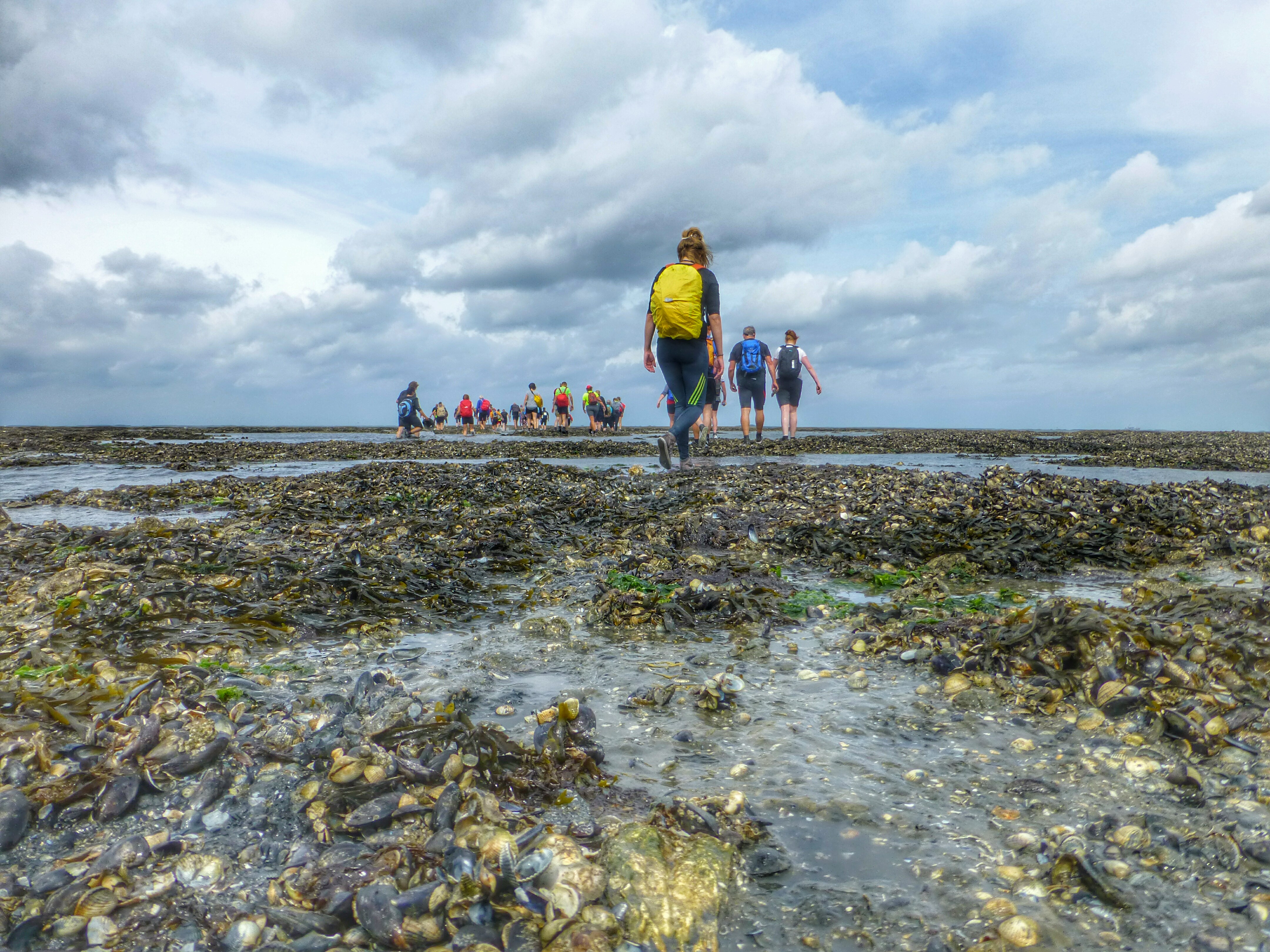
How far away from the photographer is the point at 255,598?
16.9ft

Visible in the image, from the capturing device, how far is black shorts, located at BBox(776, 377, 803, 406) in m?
19.2

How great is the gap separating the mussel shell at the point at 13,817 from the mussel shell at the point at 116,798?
0.56 feet

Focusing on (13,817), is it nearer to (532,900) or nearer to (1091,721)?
(532,900)

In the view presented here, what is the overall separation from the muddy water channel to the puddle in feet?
10.3

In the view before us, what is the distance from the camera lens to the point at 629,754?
2854 mm

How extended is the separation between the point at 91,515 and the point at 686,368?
839cm

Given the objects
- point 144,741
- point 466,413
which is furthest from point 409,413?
point 144,741

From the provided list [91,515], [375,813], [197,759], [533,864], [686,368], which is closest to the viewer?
[533,864]

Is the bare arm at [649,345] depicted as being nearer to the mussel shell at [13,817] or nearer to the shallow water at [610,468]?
the shallow water at [610,468]

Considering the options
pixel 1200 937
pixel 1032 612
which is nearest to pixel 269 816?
pixel 1200 937

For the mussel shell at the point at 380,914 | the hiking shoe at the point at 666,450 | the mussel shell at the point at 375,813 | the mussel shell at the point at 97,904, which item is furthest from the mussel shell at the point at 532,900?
the hiking shoe at the point at 666,450

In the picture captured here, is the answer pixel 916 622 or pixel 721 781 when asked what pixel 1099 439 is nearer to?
pixel 916 622

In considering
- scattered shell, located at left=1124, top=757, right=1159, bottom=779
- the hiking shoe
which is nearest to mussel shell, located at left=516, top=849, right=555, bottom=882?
scattered shell, located at left=1124, top=757, right=1159, bottom=779

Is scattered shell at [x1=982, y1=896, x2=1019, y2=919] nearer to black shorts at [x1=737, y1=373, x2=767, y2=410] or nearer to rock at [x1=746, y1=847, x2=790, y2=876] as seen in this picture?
rock at [x1=746, y1=847, x2=790, y2=876]
